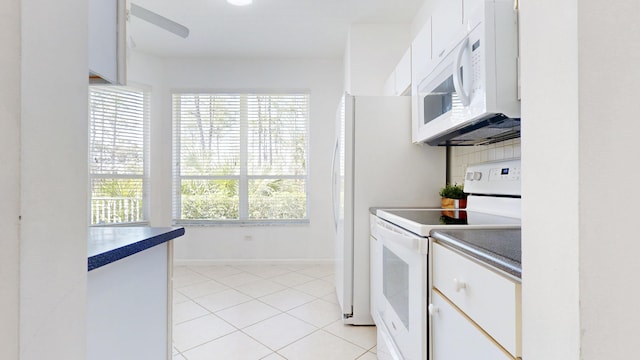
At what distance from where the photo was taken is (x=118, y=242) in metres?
0.93

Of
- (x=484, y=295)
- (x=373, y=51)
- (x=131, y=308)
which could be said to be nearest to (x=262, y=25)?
(x=373, y=51)

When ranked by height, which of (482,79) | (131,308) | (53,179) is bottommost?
(131,308)

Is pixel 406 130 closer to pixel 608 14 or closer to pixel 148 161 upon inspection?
pixel 608 14

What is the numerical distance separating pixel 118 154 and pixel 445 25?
3.42m

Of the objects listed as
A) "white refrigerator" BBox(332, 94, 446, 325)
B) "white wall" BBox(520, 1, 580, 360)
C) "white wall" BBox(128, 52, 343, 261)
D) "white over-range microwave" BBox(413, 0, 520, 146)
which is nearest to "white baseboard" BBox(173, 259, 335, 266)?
"white wall" BBox(128, 52, 343, 261)

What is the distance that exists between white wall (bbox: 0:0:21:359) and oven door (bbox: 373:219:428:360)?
1.10 meters

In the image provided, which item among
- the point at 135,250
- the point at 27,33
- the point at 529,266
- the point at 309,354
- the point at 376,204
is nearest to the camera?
the point at 27,33

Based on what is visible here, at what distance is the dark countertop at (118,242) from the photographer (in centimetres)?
79

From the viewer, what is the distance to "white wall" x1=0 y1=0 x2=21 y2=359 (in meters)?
0.37

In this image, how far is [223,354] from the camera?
185cm

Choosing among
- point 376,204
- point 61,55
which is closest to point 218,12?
point 376,204

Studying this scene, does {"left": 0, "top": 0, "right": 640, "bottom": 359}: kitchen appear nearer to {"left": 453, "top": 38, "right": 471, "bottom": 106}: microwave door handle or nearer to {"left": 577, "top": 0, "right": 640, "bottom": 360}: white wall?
{"left": 577, "top": 0, "right": 640, "bottom": 360}: white wall

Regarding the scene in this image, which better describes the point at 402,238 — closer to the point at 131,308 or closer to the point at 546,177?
the point at 546,177

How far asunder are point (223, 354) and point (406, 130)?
1.82 m
